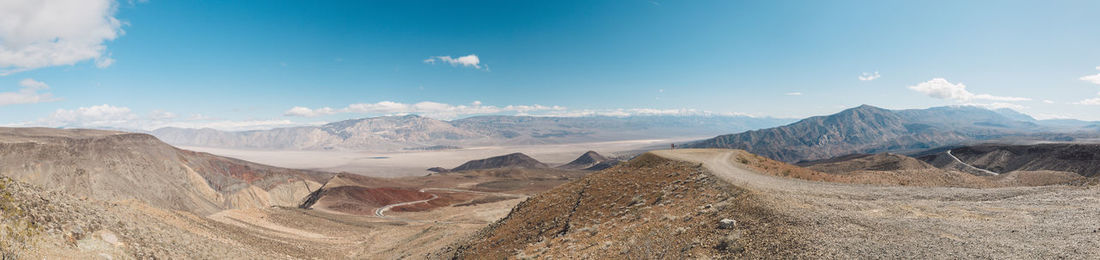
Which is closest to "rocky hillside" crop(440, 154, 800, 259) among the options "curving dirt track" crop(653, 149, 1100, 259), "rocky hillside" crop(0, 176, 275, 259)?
"curving dirt track" crop(653, 149, 1100, 259)

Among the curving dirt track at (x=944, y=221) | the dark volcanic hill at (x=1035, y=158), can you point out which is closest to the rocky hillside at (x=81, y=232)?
the curving dirt track at (x=944, y=221)

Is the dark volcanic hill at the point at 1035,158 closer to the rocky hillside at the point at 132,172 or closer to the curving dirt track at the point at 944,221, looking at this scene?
the curving dirt track at the point at 944,221

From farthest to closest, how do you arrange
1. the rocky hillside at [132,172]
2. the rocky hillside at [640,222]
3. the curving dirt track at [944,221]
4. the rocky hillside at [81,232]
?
the rocky hillside at [132,172], the rocky hillside at [81,232], the rocky hillside at [640,222], the curving dirt track at [944,221]

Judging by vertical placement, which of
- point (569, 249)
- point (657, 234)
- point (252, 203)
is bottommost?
point (252, 203)

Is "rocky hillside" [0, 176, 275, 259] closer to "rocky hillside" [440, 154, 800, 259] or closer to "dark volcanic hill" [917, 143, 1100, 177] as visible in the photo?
"rocky hillside" [440, 154, 800, 259]

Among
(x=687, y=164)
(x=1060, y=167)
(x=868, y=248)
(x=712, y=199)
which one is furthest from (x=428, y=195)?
(x=1060, y=167)

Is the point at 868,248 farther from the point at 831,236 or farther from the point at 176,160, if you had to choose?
the point at 176,160
